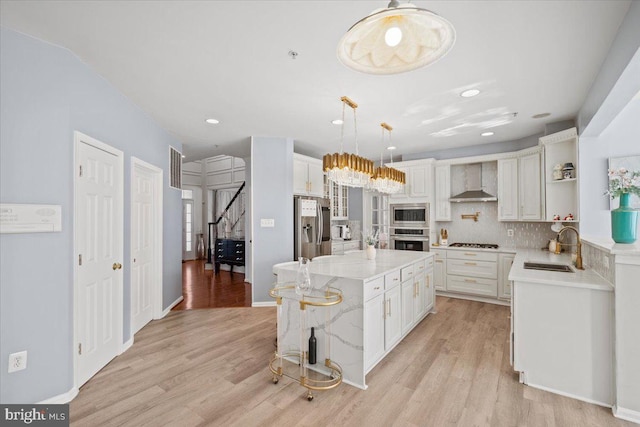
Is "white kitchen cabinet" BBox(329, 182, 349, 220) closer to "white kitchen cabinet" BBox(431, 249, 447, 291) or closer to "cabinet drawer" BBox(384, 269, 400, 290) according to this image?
"white kitchen cabinet" BBox(431, 249, 447, 291)

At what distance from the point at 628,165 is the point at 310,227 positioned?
162 inches

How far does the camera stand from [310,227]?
5.08 m

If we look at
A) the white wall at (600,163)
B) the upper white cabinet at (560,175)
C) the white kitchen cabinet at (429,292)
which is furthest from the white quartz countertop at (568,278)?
the upper white cabinet at (560,175)

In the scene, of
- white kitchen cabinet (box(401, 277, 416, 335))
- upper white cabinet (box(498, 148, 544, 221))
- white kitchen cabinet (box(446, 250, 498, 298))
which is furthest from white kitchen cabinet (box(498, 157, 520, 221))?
white kitchen cabinet (box(401, 277, 416, 335))

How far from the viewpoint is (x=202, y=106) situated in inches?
134

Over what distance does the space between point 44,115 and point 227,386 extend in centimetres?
248

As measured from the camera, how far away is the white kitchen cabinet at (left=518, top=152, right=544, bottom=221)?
14.4 feet

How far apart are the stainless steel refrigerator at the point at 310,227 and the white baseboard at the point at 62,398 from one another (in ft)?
10.2

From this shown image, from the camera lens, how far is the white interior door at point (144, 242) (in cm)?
348

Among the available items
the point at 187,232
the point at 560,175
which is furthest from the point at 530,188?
the point at 187,232

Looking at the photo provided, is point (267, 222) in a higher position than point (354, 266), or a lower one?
higher

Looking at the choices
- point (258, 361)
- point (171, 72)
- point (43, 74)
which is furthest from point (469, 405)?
point (43, 74)

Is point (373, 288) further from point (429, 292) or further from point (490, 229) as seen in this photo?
point (490, 229)

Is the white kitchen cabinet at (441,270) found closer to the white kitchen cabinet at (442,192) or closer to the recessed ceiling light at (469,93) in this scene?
the white kitchen cabinet at (442,192)
